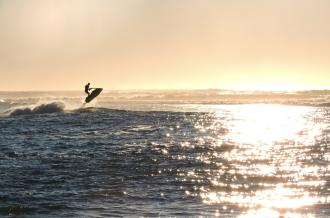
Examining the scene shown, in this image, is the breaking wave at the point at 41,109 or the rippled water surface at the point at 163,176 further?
the breaking wave at the point at 41,109

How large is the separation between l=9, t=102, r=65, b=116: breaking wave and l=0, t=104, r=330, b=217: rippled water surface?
27.6 meters

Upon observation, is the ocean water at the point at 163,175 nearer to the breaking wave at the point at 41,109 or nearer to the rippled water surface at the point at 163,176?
the rippled water surface at the point at 163,176

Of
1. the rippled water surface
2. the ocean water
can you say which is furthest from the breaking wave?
the rippled water surface

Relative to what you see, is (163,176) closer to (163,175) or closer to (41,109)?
(163,175)

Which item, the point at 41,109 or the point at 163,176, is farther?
the point at 41,109

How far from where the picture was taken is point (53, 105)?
2435 inches

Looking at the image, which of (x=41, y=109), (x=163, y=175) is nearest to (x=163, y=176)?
(x=163, y=175)

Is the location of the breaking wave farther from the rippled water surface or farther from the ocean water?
the rippled water surface

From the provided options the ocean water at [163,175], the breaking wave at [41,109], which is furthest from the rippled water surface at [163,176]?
the breaking wave at [41,109]

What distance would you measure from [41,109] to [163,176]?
148 ft

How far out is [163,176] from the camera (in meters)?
19.1

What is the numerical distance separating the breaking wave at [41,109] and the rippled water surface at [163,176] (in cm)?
2756

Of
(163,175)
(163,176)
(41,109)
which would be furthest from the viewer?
(41,109)

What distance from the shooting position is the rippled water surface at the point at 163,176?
14398mm
